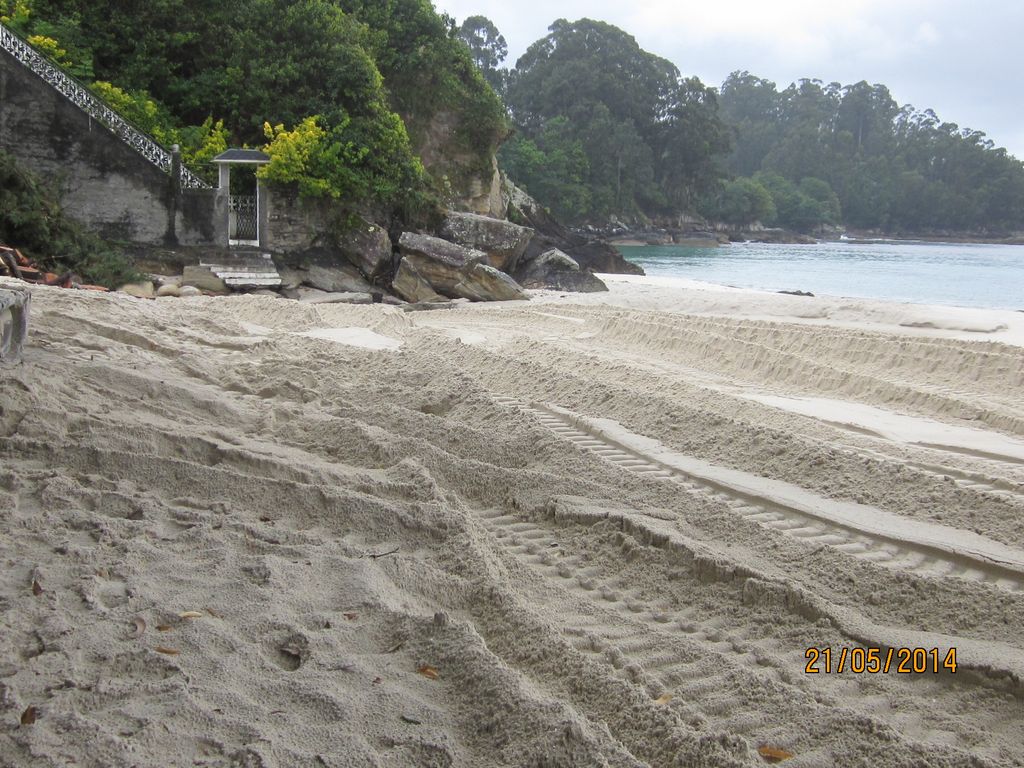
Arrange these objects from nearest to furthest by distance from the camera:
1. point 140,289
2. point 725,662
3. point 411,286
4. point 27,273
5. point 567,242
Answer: point 725,662 → point 27,273 → point 140,289 → point 411,286 → point 567,242

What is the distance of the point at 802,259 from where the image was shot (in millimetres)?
48750

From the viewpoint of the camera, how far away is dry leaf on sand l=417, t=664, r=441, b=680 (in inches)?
92.7

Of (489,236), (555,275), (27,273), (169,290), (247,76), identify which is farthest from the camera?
(555,275)

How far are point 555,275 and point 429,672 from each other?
16.9m

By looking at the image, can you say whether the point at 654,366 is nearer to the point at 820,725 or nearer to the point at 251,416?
the point at 251,416

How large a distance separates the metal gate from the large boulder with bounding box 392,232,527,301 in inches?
114

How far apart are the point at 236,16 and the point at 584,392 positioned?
52.1 feet

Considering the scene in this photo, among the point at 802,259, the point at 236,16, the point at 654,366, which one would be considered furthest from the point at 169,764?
the point at 802,259

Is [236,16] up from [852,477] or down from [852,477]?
up

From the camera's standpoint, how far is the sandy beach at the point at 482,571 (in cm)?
212

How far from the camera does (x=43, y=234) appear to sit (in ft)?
39.5

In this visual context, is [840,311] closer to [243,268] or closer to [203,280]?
[243,268]

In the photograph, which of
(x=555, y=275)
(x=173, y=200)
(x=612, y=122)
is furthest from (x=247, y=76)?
(x=612, y=122)

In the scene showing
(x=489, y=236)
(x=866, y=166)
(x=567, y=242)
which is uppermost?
(x=866, y=166)
